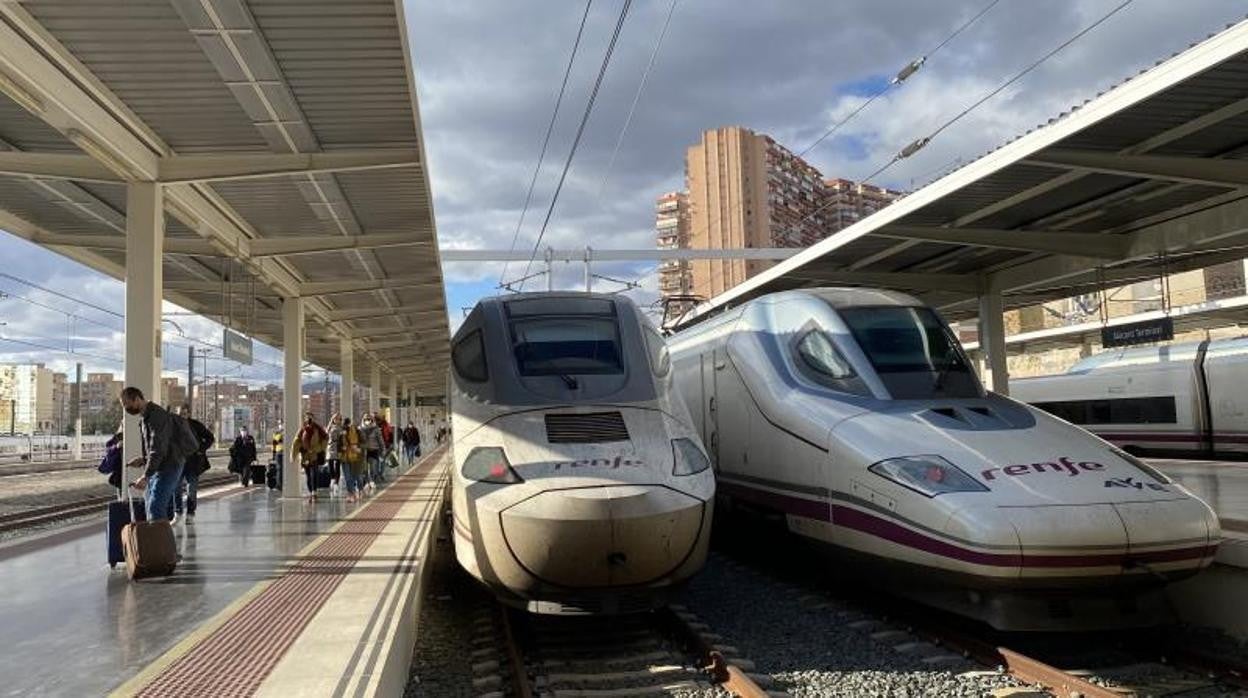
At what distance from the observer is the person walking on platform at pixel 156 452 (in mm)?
7961

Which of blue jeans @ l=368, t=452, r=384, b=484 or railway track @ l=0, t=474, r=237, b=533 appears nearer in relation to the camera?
railway track @ l=0, t=474, r=237, b=533

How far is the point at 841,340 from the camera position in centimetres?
802

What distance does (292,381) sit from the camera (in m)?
16.3

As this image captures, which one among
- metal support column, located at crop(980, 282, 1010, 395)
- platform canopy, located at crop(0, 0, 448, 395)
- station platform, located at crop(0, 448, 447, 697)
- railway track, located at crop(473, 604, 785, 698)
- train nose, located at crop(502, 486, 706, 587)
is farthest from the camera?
metal support column, located at crop(980, 282, 1010, 395)

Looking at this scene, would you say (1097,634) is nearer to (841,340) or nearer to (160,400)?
(841,340)

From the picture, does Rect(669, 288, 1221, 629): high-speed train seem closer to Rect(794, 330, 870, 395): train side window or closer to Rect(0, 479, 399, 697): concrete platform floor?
Rect(794, 330, 870, 395): train side window

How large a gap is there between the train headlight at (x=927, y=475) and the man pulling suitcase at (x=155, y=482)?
229 inches

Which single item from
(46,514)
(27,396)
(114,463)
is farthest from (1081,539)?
(27,396)

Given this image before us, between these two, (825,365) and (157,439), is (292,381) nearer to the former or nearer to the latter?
(157,439)

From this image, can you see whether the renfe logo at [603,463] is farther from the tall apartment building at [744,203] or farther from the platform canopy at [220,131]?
the tall apartment building at [744,203]

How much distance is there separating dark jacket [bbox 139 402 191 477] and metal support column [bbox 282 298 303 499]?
7829 mm

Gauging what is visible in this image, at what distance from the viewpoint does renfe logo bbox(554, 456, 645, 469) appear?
628 centimetres

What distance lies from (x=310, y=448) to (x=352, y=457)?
122 centimetres

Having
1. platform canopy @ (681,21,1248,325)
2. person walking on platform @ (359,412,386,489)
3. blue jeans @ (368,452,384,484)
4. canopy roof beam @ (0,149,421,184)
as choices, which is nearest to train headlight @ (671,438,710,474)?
canopy roof beam @ (0,149,421,184)
